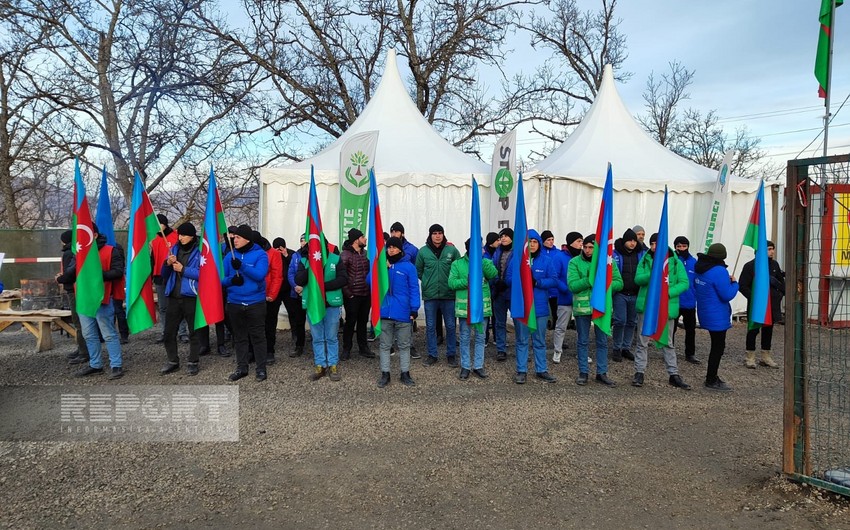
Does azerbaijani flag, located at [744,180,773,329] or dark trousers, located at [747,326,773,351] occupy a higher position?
azerbaijani flag, located at [744,180,773,329]

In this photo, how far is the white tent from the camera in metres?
9.69

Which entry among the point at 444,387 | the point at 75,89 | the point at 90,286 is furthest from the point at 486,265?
the point at 75,89

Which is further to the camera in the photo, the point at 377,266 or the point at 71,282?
the point at 71,282

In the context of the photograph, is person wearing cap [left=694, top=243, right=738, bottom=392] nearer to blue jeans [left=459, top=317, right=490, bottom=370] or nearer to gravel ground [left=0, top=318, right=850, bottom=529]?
gravel ground [left=0, top=318, right=850, bottom=529]

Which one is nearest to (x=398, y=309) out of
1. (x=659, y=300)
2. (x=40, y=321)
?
(x=659, y=300)

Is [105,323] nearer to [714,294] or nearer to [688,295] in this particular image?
[714,294]

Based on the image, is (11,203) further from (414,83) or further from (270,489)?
(270,489)

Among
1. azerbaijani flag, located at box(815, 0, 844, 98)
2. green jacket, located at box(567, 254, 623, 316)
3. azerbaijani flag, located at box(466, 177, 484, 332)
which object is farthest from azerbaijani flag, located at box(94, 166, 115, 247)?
azerbaijani flag, located at box(815, 0, 844, 98)

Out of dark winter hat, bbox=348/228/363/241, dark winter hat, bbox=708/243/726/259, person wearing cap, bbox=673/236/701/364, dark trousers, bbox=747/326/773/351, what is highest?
dark winter hat, bbox=348/228/363/241

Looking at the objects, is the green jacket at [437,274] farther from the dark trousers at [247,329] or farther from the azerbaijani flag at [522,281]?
the dark trousers at [247,329]

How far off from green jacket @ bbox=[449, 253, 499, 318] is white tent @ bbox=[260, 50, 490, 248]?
11.6 ft

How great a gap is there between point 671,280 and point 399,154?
232 inches

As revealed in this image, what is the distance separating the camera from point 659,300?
242 inches

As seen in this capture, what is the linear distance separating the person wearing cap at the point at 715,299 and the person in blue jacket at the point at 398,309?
3250mm
